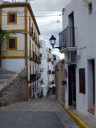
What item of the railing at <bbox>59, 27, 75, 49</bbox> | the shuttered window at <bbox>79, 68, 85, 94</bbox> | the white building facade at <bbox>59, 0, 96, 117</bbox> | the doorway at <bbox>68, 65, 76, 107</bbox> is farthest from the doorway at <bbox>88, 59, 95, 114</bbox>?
the doorway at <bbox>68, 65, 76, 107</bbox>

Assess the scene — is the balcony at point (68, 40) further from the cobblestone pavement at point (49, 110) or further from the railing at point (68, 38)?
the cobblestone pavement at point (49, 110)

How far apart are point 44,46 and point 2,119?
4455cm

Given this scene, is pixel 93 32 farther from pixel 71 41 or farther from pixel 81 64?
pixel 71 41

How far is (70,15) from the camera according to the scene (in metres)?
12.6

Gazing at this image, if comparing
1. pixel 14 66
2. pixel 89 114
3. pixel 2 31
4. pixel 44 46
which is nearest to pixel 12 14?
pixel 2 31

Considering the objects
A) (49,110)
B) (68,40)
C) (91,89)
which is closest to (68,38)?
(68,40)

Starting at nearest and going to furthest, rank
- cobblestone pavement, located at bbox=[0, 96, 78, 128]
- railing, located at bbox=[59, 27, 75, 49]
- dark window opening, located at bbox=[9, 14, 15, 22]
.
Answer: cobblestone pavement, located at bbox=[0, 96, 78, 128]
railing, located at bbox=[59, 27, 75, 49]
dark window opening, located at bbox=[9, 14, 15, 22]

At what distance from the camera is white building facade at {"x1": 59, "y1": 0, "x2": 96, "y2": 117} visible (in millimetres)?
8914

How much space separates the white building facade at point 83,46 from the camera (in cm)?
891

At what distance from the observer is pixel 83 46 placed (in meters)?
9.99

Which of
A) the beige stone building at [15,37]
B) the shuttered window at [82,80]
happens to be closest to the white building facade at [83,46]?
the shuttered window at [82,80]

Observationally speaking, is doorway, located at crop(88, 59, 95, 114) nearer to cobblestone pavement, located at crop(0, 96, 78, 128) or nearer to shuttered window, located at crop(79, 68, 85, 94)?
shuttered window, located at crop(79, 68, 85, 94)

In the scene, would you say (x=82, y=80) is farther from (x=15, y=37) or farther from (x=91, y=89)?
(x=15, y=37)

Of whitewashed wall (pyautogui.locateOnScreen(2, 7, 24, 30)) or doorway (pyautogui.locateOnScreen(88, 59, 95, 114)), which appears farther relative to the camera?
whitewashed wall (pyautogui.locateOnScreen(2, 7, 24, 30))
